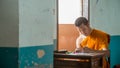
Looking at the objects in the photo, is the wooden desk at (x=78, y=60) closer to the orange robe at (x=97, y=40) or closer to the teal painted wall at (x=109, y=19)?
the orange robe at (x=97, y=40)

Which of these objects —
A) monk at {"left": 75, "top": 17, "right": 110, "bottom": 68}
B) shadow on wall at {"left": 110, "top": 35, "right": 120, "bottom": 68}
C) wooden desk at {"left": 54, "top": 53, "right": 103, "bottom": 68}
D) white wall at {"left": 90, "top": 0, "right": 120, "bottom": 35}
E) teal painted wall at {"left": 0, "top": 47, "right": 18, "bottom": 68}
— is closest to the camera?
teal painted wall at {"left": 0, "top": 47, "right": 18, "bottom": 68}

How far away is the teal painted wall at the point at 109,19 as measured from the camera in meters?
4.54

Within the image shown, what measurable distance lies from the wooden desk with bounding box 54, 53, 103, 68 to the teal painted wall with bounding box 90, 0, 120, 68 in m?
1.73

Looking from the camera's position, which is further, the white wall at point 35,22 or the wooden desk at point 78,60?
the wooden desk at point 78,60

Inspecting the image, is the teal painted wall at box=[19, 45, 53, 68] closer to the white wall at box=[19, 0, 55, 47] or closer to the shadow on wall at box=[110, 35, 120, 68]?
the white wall at box=[19, 0, 55, 47]

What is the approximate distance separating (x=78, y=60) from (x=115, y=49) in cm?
322

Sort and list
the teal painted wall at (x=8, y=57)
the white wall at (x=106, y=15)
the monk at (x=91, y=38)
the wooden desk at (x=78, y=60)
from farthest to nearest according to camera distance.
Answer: the white wall at (x=106, y=15)
the monk at (x=91, y=38)
the wooden desk at (x=78, y=60)
the teal painted wall at (x=8, y=57)

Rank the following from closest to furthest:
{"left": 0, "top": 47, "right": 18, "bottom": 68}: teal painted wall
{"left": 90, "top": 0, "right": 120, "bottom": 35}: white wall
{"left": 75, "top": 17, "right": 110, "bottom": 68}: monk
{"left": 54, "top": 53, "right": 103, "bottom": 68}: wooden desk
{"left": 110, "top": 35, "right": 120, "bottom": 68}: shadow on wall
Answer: {"left": 0, "top": 47, "right": 18, "bottom": 68}: teal painted wall < {"left": 54, "top": 53, "right": 103, "bottom": 68}: wooden desk < {"left": 75, "top": 17, "right": 110, "bottom": 68}: monk < {"left": 90, "top": 0, "right": 120, "bottom": 35}: white wall < {"left": 110, "top": 35, "right": 120, "bottom": 68}: shadow on wall

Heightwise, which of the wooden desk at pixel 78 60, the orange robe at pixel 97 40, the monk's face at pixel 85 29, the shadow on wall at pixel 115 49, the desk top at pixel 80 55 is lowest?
the shadow on wall at pixel 115 49

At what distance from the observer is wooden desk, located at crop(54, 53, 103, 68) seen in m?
2.59

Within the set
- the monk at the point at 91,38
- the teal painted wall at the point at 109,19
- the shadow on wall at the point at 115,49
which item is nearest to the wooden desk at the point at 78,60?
the monk at the point at 91,38

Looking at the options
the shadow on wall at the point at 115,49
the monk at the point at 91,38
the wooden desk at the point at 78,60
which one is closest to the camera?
the wooden desk at the point at 78,60

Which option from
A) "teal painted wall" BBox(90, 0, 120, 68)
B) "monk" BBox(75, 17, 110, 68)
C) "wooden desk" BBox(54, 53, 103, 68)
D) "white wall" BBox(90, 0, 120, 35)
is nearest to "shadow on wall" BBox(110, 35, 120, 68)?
"teal painted wall" BBox(90, 0, 120, 68)

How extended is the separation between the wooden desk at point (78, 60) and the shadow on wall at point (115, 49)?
107 inches
